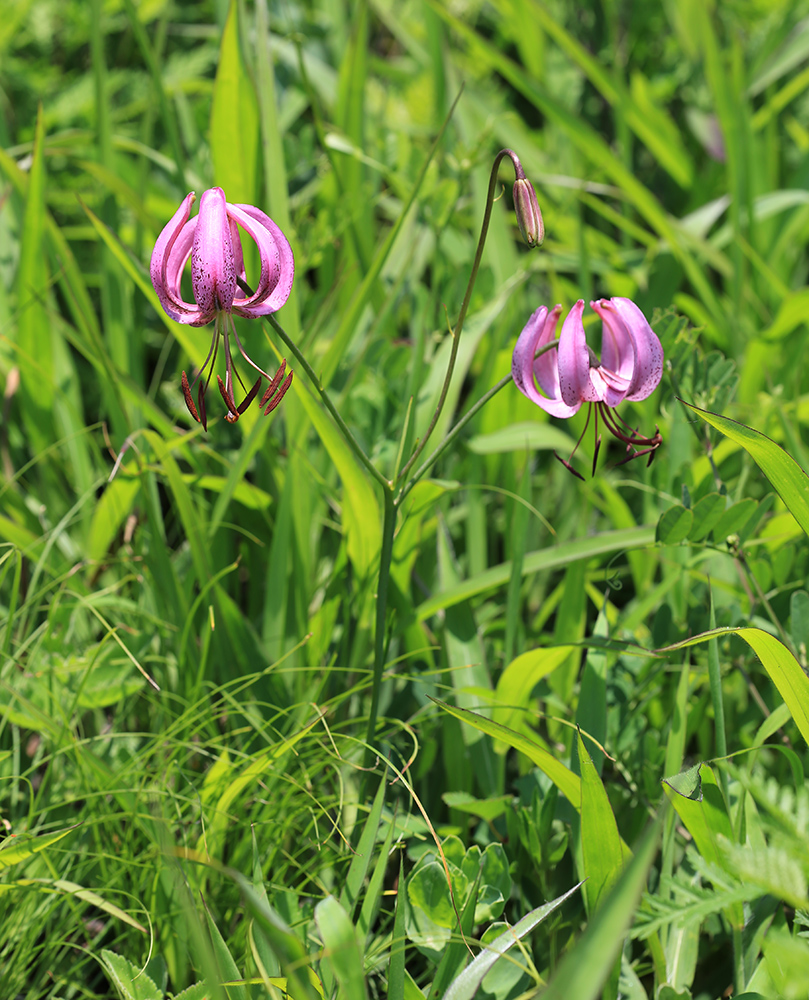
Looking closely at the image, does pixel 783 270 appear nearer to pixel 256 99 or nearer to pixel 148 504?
pixel 256 99

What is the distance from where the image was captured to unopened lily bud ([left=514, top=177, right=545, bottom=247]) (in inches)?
39.5

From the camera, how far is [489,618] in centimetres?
176

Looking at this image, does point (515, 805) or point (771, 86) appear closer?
point (515, 805)

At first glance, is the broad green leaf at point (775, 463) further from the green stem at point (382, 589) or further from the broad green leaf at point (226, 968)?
the broad green leaf at point (226, 968)

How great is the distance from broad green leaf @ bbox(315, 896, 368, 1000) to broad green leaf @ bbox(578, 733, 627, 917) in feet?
1.16

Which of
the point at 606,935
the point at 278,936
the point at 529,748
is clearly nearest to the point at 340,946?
the point at 278,936

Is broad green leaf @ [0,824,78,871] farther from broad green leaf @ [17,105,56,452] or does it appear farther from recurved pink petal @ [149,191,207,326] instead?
broad green leaf @ [17,105,56,452]

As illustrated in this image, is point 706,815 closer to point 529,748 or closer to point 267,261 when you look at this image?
point 529,748

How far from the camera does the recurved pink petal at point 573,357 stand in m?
1.02

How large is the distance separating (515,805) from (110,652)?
81 cm

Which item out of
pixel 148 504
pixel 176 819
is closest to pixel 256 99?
pixel 148 504

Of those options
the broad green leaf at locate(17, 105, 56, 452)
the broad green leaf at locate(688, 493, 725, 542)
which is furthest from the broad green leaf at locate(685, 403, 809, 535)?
the broad green leaf at locate(17, 105, 56, 452)

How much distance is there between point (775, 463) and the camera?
1.12 meters

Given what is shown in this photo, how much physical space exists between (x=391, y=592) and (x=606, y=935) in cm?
88
